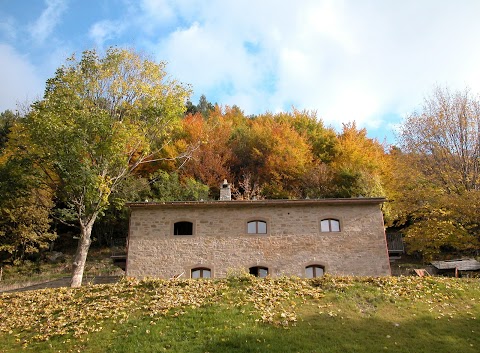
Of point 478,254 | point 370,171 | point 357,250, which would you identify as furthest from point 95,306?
point 370,171

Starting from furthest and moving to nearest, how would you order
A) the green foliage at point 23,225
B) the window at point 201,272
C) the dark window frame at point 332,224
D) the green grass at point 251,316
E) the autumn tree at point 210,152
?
the autumn tree at point 210,152 → the green foliage at point 23,225 → the dark window frame at point 332,224 → the window at point 201,272 → the green grass at point 251,316

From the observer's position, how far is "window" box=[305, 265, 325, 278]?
61.7 feet

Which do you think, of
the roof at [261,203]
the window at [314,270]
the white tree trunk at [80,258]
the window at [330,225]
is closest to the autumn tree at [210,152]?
the roof at [261,203]

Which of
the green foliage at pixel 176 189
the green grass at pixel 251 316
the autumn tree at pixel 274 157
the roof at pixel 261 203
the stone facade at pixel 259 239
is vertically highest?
the autumn tree at pixel 274 157

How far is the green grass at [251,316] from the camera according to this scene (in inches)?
388

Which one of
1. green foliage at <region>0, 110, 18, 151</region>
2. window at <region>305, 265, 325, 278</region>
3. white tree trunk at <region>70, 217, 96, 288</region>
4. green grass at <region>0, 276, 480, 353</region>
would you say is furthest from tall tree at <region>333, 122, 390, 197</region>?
green foliage at <region>0, 110, 18, 151</region>

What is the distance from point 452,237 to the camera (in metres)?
19.2

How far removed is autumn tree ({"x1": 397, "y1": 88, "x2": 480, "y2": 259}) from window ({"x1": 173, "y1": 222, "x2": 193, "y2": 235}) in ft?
34.2

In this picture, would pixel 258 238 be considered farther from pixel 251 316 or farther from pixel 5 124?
pixel 5 124

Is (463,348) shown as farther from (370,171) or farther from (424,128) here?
(370,171)

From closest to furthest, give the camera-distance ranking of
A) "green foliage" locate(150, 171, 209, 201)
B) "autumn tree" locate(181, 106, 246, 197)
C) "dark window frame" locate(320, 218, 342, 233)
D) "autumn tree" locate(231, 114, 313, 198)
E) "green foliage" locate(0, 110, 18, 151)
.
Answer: "dark window frame" locate(320, 218, 342, 233) < "green foliage" locate(150, 171, 209, 201) < "autumn tree" locate(231, 114, 313, 198) < "autumn tree" locate(181, 106, 246, 197) < "green foliage" locate(0, 110, 18, 151)

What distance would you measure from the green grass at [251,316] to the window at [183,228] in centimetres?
Answer: 547

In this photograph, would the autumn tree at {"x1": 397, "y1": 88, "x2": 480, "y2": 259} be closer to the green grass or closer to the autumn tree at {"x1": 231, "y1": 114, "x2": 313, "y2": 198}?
the green grass

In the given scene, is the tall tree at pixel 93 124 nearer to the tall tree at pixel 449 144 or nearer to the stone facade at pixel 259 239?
the stone facade at pixel 259 239
